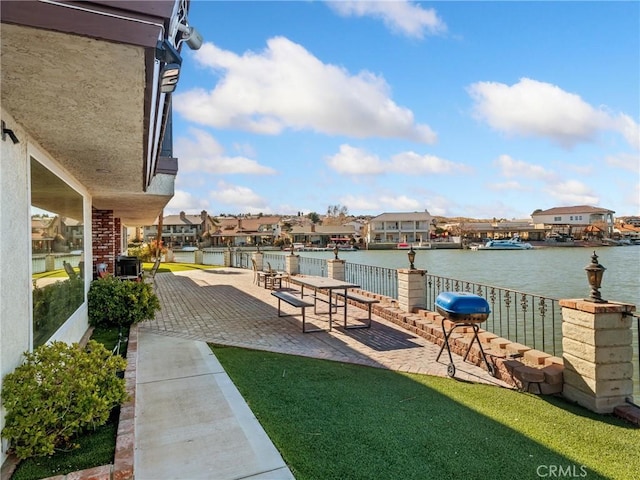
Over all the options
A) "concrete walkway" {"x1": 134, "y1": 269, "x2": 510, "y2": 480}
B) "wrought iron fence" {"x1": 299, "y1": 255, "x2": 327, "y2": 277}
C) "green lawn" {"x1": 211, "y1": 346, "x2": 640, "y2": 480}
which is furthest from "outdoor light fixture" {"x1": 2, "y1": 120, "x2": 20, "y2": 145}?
"wrought iron fence" {"x1": 299, "y1": 255, "x2": 327, "y2": 277}

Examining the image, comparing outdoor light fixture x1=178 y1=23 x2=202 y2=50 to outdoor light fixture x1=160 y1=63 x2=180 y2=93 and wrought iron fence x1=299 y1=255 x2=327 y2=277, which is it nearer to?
outdoor light fixture x1=160 y1=63 x2=180 y2=93

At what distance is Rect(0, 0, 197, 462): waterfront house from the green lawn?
2.25m

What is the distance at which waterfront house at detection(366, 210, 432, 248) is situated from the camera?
67.6m

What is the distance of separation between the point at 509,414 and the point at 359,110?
1538 cm

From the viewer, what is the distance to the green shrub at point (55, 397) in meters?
2.58

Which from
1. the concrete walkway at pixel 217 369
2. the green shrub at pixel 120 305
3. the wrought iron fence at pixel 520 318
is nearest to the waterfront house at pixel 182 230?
the concrete walkway at pixel 217 369

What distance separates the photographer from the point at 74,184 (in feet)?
19.1

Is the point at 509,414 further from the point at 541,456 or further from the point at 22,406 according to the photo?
the point at 22,406

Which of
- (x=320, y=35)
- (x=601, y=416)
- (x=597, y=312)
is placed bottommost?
(x=601, y=416)

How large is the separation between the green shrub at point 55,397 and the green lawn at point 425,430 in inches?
54.9

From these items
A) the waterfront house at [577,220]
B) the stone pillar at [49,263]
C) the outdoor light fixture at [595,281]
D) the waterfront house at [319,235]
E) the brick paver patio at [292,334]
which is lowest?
the brick paver patio at [292,334]

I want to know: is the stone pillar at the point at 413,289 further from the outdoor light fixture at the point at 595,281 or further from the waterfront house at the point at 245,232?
the waterfront house at the point at 245,232

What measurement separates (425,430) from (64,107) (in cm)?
381

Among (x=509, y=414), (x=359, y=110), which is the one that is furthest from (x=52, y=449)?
(x=359, y=110)
